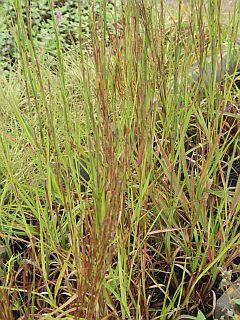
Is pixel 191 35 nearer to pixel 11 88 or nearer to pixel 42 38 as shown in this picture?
pixel 11 88

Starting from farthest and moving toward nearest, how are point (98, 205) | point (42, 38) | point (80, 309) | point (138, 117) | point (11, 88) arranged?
point (42, 38) → point (11, 88) → point (138, 117) → point (80, 309) → point (98, 205)

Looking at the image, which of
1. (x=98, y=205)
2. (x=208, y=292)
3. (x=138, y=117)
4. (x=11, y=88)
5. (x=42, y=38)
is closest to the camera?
(x=98, y=205)

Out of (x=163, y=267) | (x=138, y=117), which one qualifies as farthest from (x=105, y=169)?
(x=163, y=267)

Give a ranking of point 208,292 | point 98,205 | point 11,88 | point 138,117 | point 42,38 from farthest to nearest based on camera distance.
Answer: point 42,38 → point 11,88 → point 208,292 → point 138,117 → point 98,205

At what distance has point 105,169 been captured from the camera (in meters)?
1.25

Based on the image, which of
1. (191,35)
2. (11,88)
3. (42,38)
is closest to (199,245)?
(191,35)

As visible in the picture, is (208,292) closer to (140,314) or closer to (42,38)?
(140,314)

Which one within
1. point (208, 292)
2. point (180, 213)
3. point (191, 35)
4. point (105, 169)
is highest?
point (191, 35)

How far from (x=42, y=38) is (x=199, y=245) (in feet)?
8.35

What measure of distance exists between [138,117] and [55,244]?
45 centimetres

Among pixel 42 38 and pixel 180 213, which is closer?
pixel 180 213

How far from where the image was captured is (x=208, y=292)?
1600mm

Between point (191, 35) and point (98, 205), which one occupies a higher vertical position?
point (191, 35)

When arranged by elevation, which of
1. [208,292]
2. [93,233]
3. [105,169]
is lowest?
[208,292]
